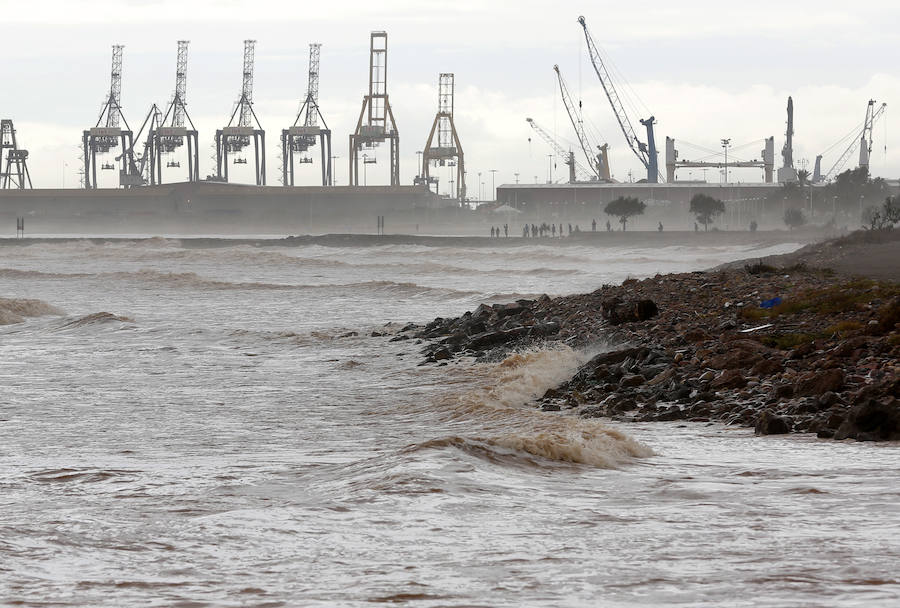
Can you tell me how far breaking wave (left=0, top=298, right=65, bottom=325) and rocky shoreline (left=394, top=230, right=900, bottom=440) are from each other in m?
12.0

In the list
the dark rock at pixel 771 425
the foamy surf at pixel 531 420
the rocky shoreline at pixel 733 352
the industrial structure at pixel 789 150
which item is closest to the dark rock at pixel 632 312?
the rocky shoreline at pixel 733 352

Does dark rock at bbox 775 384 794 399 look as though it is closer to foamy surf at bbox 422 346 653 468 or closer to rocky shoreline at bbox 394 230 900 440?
rocky shoreline at bbox 394 230 900 440

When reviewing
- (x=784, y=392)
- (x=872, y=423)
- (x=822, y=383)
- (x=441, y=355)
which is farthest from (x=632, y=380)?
(x=441, y=355)

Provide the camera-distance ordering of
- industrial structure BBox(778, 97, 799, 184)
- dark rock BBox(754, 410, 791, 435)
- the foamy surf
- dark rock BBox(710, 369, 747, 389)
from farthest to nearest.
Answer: industrial structure BBox(778, 97, 799, 184)
dark rock BBox(710, 369, 747, 389)
dark rock BBox(754, 410, 791, 435)
the foamy surf

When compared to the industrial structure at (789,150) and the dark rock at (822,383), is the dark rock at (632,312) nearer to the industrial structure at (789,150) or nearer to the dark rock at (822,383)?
the dark rock at (822,383)

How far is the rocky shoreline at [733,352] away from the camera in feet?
34.8

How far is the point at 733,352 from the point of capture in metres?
13.1

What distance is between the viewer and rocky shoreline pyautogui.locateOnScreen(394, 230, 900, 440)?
34.8ft

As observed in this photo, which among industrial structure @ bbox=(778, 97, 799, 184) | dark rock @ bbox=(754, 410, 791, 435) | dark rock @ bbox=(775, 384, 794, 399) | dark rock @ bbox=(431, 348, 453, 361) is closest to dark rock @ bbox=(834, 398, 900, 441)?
dark rock @ bbox=(754, 410, 791, 435)

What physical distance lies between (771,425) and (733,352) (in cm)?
296

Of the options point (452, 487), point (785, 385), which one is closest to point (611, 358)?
point (785, 385)

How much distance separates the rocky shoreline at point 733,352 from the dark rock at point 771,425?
1 centimetres

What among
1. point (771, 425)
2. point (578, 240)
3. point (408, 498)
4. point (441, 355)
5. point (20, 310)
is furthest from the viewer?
point (578, 240)

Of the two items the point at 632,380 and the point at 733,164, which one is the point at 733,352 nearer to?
the point at 632,380
